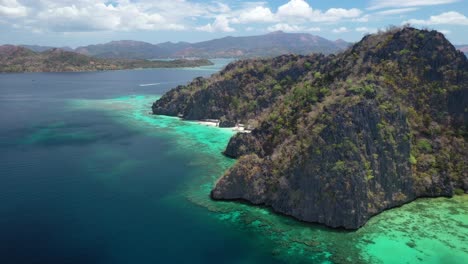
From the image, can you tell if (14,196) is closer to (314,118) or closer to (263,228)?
(263,228)

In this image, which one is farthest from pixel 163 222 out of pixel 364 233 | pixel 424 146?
pixel 424 146

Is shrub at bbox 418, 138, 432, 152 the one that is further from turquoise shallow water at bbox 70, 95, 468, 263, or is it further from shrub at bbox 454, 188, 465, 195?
turquoise shallow water at bbox 70, 95, 468, 263

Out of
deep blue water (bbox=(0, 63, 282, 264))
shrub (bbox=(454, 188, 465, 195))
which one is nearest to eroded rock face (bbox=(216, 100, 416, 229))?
shrub (bbox=(454, 188, 465, 195))

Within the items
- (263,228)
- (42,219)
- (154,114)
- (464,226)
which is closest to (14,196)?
(42,219)

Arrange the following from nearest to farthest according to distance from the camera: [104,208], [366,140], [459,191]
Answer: [104,208]
[366,140]
[459,191]

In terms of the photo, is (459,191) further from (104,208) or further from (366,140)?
(104,208)

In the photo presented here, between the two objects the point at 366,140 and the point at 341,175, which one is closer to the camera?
the point at 341,175
